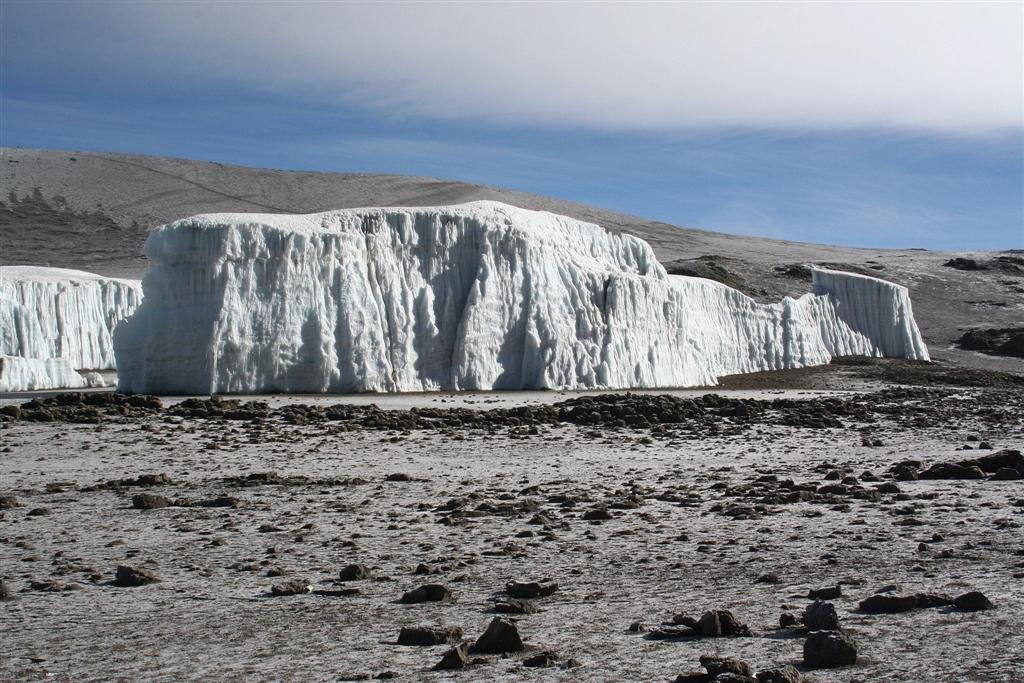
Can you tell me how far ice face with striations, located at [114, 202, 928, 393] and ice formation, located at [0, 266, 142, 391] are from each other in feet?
35.0

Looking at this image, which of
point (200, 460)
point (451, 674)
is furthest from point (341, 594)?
point (200, 460)

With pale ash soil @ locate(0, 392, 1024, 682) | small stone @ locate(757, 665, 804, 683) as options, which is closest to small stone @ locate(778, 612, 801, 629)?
pale ash soil @ locate(0, 392, 1024, 682)

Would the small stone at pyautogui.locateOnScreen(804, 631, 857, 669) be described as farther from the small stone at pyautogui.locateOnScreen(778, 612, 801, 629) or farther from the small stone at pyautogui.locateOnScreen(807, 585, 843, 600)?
the small stone at pyautogui.locateOnScreen(807, 585, 843, 600)

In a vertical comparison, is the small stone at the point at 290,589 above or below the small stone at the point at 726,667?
below

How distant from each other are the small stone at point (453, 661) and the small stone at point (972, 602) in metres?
3.17

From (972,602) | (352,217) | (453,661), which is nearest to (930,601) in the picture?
(972,602)

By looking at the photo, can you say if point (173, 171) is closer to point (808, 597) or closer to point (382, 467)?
point (382, 467)

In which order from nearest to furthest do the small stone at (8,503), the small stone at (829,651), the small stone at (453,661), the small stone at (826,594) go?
the small stone at (829,651) → the small stone at (453,661) → the small stone at (826,594) → the small stone at (8,503)

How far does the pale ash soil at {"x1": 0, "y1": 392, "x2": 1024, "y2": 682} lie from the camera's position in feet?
20.8

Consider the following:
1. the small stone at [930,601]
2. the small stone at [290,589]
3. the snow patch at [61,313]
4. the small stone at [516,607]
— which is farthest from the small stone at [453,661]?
the snow patch at [61,313]

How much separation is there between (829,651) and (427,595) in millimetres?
3141

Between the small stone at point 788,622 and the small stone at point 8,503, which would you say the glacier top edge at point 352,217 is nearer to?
the small stone at point 8,503

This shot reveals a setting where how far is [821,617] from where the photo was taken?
645cm

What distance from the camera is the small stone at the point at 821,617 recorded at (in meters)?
6.43
